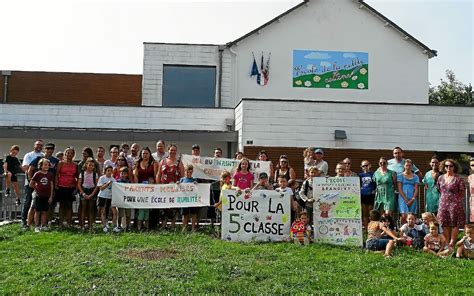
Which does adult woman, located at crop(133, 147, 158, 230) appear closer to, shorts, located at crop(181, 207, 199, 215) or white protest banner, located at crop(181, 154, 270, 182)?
shorts, located at crop(181, 207, 199, 215)

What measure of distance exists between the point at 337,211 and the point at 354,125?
7570mm

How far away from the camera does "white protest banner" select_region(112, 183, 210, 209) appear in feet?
38.7

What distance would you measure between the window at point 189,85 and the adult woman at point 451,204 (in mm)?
13283

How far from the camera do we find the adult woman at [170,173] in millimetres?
12141

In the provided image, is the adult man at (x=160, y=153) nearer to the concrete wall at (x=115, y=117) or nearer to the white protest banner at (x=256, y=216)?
the white protest banner at (x=256, y=216)

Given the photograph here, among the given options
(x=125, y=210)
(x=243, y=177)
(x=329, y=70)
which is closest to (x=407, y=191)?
(x=243, y=177)

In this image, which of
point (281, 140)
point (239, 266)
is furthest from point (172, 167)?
point (281, 140)

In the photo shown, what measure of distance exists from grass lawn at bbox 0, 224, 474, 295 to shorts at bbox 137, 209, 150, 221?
120 cm

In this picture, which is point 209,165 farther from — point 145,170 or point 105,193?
point 105,193

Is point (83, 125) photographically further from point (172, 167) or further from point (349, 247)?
point (349, 247)

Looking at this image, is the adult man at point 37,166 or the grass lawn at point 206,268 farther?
the adult man at point 37,166

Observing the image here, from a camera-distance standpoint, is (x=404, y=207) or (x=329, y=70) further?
(x=329, y=70)

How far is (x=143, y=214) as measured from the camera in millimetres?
11969

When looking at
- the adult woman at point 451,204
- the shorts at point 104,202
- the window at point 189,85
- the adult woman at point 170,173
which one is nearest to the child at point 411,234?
the adult woman at point 451,204
